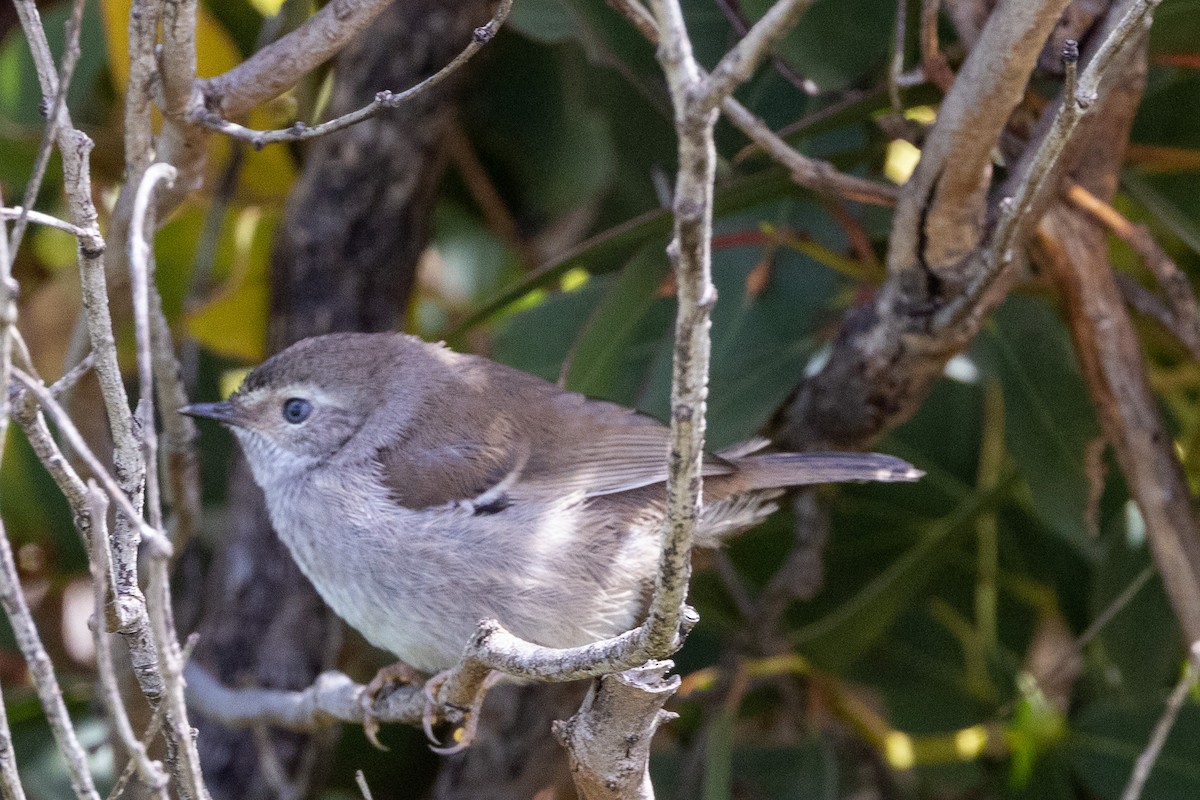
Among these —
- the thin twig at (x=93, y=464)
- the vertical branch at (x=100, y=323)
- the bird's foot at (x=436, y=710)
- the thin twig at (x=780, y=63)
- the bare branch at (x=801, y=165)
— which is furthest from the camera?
the thin twig at (x=780, y=63)

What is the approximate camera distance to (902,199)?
2.93 metres

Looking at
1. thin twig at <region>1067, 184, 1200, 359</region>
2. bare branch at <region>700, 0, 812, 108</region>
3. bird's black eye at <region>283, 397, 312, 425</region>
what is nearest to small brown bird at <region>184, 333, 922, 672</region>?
bird's black eye at <region>283, 397, 312, 425</region>

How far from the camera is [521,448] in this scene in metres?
3.17

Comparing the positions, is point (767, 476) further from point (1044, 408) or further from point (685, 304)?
point (685, 304)

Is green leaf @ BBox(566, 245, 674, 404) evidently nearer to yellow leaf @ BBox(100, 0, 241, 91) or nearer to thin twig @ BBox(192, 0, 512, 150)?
thin twig @ BBox(192, 0, 512, 150)

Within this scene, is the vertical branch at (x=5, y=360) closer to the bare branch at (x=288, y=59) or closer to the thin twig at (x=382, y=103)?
the thin twig at (x=382, y=103)

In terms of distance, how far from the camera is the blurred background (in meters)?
3.52

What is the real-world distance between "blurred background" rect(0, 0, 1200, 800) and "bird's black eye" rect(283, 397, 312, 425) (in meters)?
0.57

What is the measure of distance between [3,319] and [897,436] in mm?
3112

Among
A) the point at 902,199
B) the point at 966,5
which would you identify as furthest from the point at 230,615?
the point at 966,5

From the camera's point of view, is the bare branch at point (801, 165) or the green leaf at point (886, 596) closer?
the bare branch at point (801, 165)

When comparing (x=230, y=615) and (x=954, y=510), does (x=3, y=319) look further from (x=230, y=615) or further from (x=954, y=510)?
(x=954, y=510)

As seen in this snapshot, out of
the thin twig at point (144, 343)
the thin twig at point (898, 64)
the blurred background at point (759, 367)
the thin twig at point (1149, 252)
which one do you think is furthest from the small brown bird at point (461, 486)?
the thin twig at point (144, 343)

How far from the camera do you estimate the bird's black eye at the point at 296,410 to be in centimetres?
344
